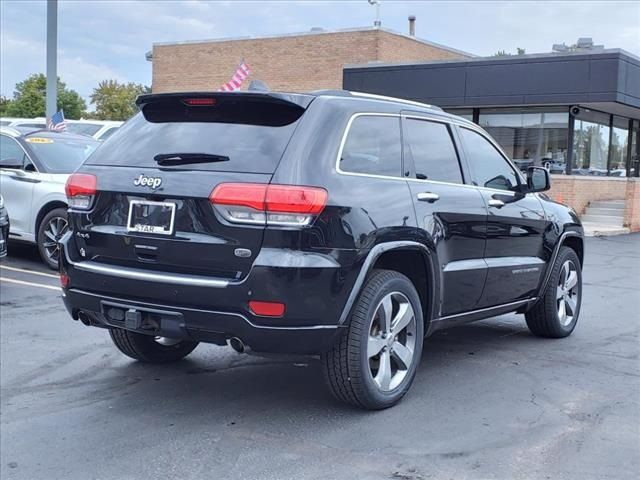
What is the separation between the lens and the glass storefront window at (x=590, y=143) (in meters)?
22.2

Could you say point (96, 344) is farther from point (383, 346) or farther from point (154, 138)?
point (383, 346)

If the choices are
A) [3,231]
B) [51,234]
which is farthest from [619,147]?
[3,231]

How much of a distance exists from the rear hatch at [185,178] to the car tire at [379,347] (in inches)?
30.3

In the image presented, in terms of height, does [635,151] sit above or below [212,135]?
above

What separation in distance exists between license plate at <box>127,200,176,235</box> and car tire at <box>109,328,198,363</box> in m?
1.26

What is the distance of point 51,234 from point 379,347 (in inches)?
265

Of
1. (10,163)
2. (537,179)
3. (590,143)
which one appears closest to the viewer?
(537,179)

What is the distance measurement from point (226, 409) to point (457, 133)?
258cm

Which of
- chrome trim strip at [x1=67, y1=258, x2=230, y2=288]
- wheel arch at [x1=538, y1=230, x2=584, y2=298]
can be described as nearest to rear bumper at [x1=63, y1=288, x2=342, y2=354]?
chrome trim strip at [x1=67, y1=258, x2=230, y2=288]

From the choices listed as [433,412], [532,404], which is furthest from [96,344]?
[532,404]

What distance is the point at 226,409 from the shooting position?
15.5 feet

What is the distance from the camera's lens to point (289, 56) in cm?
3080

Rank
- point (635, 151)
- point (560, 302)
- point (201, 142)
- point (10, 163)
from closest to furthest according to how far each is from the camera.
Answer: point (201, 142) < point (560, 302) < point (10, 163) < point (635, 151)

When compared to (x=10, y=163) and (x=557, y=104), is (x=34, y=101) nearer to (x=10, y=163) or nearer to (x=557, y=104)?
(x=557, y=104)
